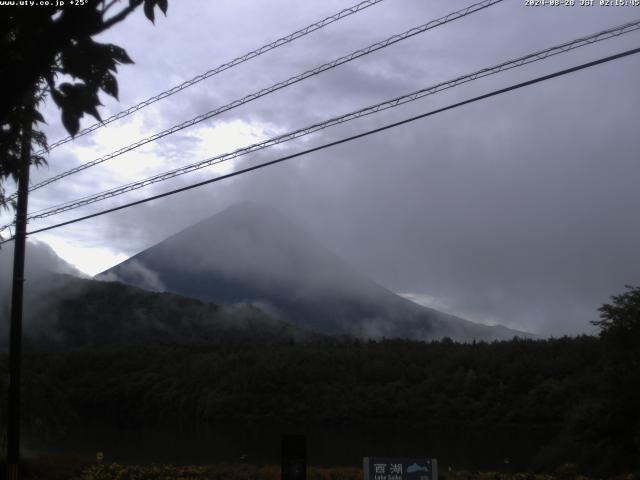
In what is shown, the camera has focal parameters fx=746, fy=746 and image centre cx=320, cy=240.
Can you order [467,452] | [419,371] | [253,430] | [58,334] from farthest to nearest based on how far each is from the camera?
[58,334] < [419,371] < [253,430] < [467,452]

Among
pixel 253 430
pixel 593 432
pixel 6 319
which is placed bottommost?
pixel 253 430

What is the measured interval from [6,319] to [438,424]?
4112 cm

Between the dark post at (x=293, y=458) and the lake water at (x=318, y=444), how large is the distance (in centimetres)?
2544

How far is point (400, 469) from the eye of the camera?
10273 millimetres

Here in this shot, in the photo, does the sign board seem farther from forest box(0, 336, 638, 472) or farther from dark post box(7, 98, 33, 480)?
forest box(0, 336, 638, 472)

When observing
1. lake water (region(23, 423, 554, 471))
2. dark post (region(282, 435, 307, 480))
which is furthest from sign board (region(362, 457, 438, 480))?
lake water (region(23, 423, 554, 471))

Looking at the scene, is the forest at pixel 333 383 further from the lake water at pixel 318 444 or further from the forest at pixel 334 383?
the lake water at pixel 318 444

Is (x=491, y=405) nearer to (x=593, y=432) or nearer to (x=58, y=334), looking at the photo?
(x=593, y=432)

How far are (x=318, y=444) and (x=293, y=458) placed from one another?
162 ft

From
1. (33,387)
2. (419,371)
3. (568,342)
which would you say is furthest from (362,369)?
(33,387)

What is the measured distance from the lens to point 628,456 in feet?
77.3

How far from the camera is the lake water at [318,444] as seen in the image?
127 ft

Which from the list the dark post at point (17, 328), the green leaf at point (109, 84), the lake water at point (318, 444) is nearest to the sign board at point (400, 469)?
the green leaf at point (109, 84)

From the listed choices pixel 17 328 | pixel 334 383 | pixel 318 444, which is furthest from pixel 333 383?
pixel 17 328
